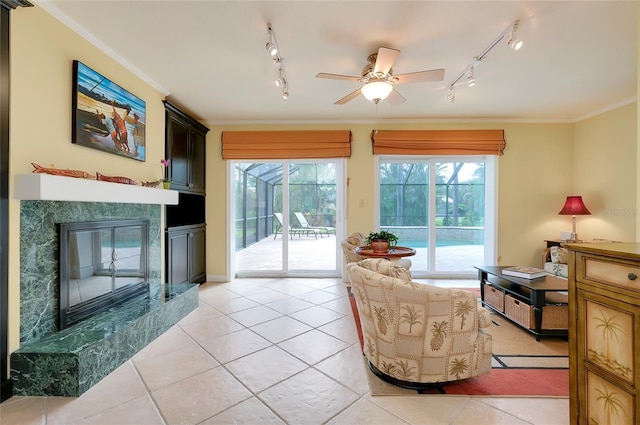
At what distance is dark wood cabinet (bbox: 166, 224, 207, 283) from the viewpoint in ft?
11.9

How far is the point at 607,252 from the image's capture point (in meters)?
1.20

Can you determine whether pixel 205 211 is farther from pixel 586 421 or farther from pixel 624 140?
pixel 624 140

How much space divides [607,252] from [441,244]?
12.2 ft

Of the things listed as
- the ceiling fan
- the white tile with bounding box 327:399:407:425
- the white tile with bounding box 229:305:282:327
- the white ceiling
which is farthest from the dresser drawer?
the white tile with bounding box 229:305:282:327

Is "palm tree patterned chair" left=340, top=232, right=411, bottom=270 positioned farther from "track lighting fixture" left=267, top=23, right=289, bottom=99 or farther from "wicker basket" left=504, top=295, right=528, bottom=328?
"track lighting fixture" left=267, top=23, right=289, bottom=99

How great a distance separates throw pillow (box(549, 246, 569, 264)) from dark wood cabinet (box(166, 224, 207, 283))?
5.14 metres

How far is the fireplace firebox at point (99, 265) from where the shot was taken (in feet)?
7.14

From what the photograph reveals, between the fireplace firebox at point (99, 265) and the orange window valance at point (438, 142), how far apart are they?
352 centimetres

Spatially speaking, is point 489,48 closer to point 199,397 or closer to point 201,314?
point 199,397

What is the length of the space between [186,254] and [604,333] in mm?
4186

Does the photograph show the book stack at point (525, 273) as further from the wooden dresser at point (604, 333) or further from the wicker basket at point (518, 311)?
the wooden dresser at point (604, 333)

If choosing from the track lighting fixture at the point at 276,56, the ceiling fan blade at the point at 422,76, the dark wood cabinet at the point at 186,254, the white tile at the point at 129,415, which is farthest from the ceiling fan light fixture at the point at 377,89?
the dark wood cabinet at the point at 186,254

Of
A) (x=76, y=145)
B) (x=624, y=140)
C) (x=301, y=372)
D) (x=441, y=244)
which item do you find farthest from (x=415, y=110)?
(x=76, y=145)

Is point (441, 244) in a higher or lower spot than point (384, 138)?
lower
